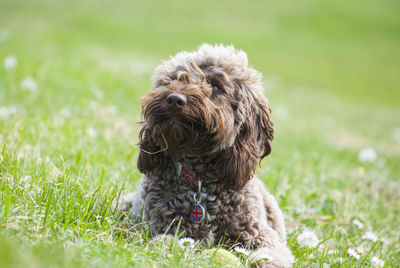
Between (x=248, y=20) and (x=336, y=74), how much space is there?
16.0 meters

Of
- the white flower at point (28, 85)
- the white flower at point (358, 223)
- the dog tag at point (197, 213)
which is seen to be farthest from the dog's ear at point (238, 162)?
the white flower at point (28, 85)

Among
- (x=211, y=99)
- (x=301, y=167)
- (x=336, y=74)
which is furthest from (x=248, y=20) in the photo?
(x=211, y=99)

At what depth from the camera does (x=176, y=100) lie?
3.49 m

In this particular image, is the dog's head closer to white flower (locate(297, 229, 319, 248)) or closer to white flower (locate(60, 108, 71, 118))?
white flower (locate(297, 229, 319, 248))

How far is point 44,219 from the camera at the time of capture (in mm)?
2906

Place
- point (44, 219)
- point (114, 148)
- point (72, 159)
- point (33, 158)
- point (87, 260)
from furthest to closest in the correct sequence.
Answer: point (114, 148), point (72, 159), point (33, 158), point (44, 219), point (87, 260)

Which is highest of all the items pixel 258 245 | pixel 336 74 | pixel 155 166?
pixel 336 74

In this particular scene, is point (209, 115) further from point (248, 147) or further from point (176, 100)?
point (248, 147)

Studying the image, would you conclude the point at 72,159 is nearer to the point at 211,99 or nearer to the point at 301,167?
the point at 211,99

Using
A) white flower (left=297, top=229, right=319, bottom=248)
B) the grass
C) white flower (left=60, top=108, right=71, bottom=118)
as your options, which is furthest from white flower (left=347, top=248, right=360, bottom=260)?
white flower (left=60, top=108, right=71, bottom=118)

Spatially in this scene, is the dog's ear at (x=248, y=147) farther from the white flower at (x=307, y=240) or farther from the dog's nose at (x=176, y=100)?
the white flower at (x=307, y=240)

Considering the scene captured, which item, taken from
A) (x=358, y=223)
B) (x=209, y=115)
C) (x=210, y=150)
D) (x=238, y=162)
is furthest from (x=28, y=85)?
(x=358, y=223)

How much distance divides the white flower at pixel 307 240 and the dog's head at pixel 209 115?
37.7 inches

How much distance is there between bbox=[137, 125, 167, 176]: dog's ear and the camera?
3.94m
